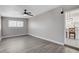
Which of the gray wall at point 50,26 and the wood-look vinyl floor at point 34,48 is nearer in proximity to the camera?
the wood-look vinyl floor at point 34,48

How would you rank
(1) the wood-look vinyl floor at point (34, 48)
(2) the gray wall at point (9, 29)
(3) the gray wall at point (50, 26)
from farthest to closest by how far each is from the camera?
(2) the gray wall at point (9, 29) < (3) the gray wall at point (50, 26) < (1) the wood-look vinyl floor at point (34, 48)

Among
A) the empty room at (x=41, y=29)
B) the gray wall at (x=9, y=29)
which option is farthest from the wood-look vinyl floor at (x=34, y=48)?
the gray wall at (x=9, y=29)

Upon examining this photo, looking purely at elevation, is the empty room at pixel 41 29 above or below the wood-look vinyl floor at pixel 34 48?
above

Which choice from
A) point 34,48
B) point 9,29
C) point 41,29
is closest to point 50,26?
point 41,29

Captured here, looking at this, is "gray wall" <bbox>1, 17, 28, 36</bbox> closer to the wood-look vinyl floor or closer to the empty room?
the empty room

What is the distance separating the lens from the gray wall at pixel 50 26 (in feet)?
10.8

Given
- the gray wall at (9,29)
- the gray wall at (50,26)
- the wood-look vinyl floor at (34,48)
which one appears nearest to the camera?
the wood-look vinyl floor at (34,48)

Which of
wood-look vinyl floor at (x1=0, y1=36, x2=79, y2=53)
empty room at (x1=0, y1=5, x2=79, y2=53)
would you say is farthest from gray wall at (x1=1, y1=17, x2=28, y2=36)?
wood-look vinyl floor at (x1=0, y1=36, x2=79, y2=53)

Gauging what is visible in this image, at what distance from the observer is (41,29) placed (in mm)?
4812

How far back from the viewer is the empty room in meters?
2.53

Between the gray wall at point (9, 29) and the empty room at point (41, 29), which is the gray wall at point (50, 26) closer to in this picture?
the empty room at point (41, 29)

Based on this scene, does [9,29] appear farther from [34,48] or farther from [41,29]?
[34,48]
